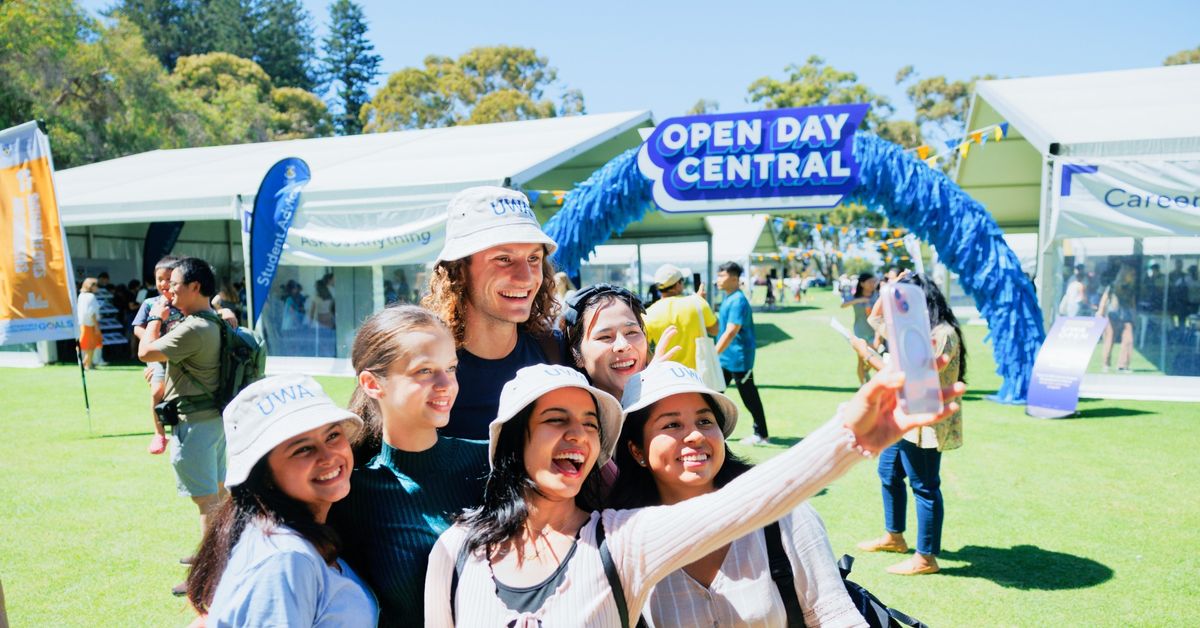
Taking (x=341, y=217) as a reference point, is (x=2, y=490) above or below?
below

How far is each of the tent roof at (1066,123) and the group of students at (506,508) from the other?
9.43 metres

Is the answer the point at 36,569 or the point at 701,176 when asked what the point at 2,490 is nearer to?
the point at 36,569

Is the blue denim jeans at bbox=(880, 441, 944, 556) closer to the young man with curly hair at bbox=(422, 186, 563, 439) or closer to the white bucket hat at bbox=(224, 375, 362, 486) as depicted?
the young man with curly hair at bbox=(422, 186, 563, 439)

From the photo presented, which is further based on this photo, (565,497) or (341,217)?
(341,217)

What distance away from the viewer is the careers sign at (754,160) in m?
9.91

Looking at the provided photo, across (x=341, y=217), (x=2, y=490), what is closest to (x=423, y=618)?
(x=2, y=490)

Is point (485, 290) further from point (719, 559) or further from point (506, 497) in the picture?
point (719, 559)

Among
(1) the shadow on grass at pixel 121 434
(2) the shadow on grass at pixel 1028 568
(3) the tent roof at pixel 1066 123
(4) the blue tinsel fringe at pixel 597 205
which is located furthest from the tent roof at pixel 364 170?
(2) the shadow on grass at pixel 1028 568

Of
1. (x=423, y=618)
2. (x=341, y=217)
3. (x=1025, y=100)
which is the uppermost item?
(x=1025, y=100)

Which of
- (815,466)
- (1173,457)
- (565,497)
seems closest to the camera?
(815,466)

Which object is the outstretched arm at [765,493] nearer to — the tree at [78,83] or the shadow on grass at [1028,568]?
the shadow on grass at [1028,568]

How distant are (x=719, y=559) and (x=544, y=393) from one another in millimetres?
572

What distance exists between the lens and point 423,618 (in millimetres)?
1791

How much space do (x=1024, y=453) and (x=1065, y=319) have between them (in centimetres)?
294
